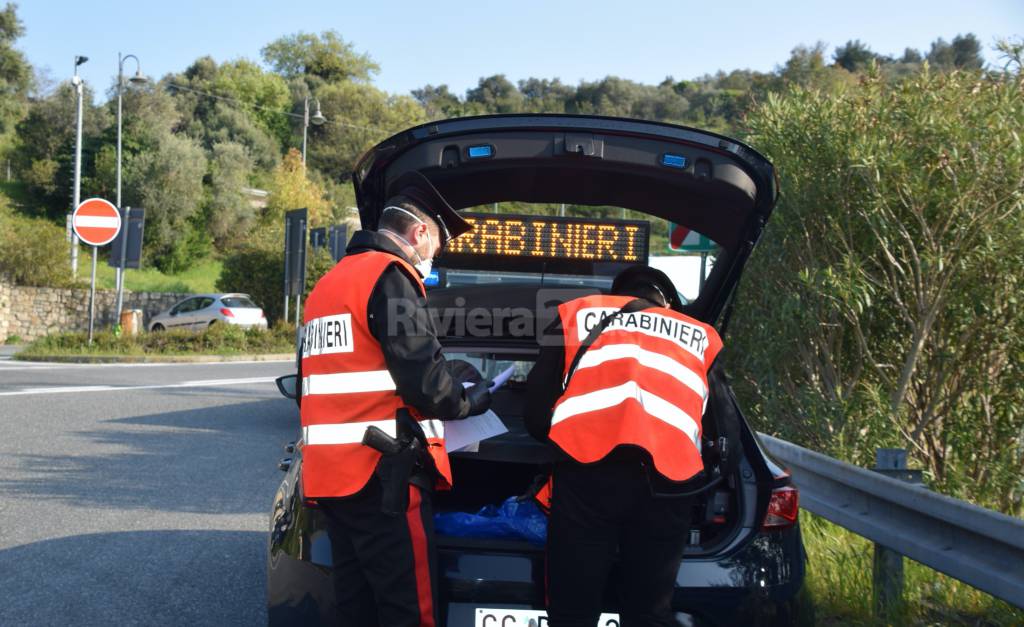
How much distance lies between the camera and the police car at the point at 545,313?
3.15 metres

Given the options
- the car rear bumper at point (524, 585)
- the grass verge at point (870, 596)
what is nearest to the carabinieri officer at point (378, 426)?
the car rear bumper at point (524, 585)

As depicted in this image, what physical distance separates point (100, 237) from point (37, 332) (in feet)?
47.9

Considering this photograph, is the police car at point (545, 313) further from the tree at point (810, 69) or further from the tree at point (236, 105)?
the tree at point (236, 105)

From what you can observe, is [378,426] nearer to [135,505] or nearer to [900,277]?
[135,505]

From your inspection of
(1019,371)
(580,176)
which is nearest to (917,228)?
(1019,371)

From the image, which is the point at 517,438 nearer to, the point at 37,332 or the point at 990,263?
the point at 990,263

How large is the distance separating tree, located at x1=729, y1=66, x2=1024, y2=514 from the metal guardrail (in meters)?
2.09

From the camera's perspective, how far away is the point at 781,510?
3322 mm

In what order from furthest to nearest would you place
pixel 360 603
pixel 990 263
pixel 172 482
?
pixel 172 482 < pixel 990 263 < pixel 360 603

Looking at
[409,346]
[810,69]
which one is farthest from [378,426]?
[810,69]

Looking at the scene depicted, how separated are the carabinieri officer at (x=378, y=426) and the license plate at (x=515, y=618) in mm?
299

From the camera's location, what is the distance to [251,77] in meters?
89.3

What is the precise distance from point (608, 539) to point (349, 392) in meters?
0.84

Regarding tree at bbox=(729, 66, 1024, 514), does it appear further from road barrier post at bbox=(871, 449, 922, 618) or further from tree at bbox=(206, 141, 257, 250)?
tree at bbox=(206, 141, 257, 250)
